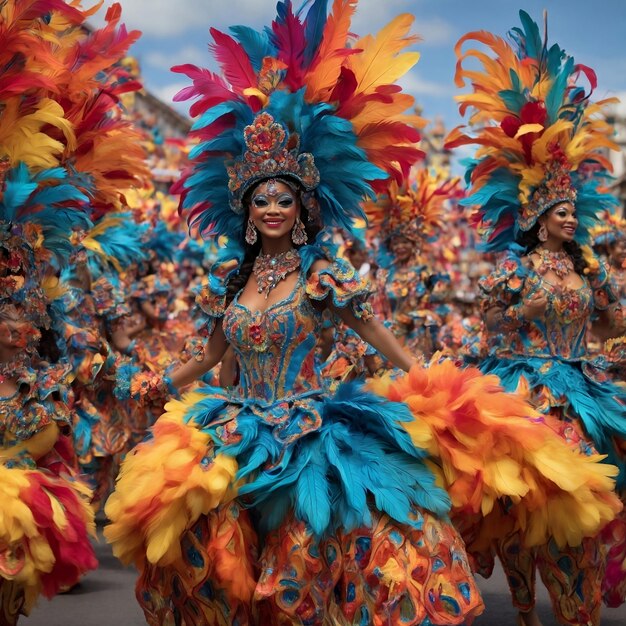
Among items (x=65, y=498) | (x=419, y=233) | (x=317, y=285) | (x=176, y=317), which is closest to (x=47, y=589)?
(x=65, y=498)

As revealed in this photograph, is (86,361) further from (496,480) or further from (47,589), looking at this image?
(496,480)

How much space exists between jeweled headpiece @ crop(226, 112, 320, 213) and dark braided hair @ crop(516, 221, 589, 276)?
202 centimetres

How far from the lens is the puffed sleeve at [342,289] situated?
4.56 m

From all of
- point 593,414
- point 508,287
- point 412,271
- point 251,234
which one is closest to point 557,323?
point 508,287

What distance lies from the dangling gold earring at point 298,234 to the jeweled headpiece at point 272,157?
158mm

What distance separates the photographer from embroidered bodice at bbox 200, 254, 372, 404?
15.0ft

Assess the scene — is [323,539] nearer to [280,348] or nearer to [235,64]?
[280,348]

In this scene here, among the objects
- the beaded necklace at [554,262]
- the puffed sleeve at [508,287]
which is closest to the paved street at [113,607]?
the puffed sleeve at [508,287]

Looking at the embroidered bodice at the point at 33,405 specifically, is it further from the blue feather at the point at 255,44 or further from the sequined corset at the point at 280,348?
the blue feather at the point at 255,44

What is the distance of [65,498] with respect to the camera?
185 inches

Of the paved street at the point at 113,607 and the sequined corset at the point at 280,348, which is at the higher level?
the sequined corset at the point at 280,348

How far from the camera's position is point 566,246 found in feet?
20.9

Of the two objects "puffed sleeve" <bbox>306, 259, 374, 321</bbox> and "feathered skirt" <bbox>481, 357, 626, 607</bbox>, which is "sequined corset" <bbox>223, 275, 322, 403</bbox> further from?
"feathered skirt" <bbox>481, 357, 626, 607</bbox>

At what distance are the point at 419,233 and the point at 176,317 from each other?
522cm
